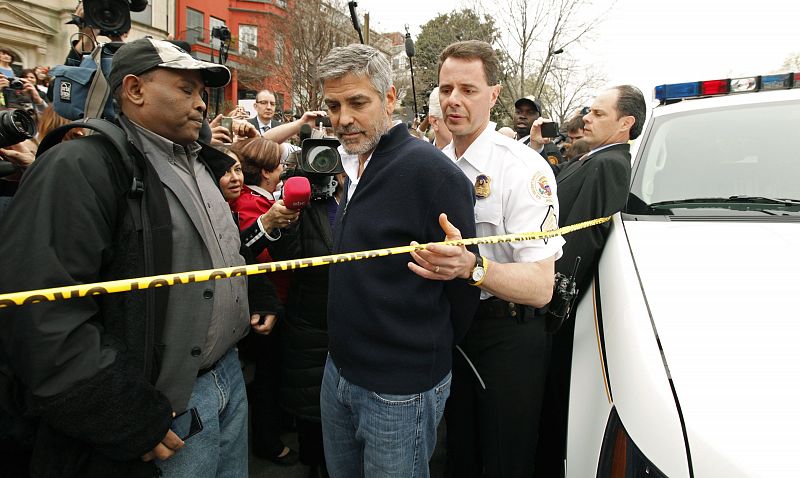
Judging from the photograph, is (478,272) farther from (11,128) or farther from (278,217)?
(11,128)

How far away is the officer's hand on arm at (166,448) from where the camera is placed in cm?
133

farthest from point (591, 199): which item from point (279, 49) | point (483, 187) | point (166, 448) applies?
point (279, 49)

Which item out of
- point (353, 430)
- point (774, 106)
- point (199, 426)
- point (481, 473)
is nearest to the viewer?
point (199, 426)

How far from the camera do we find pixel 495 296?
1.79m

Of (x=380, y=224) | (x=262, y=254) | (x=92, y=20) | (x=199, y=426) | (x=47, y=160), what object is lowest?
(x=199, y=426)

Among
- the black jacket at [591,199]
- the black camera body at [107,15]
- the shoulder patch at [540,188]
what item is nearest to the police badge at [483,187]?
the shoulder patch at [540,188]

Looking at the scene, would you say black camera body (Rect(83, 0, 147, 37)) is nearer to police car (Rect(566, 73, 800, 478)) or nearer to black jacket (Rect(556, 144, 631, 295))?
black jacket (Rect(556, 144, 631, 295))

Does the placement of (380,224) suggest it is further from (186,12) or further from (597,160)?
(186,12)

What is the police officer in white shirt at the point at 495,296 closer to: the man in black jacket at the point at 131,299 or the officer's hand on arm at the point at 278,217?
the officer's hand on arm at the point at 278,217

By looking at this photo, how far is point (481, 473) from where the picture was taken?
2158mm

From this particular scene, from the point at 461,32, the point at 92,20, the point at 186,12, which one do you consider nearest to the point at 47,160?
the point at 92,20

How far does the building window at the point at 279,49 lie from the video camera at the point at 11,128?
19.8 m

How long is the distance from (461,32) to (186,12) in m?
15.8

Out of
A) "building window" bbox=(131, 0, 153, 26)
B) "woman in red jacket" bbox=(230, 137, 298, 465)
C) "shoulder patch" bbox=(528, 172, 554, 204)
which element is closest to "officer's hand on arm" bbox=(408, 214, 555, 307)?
"shoulder patch" bbox=(528, 172, 554, 204)
